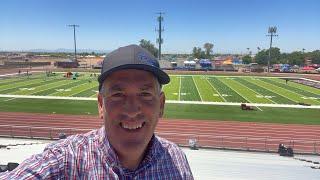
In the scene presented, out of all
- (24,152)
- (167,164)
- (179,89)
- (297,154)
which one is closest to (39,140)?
(24,152)

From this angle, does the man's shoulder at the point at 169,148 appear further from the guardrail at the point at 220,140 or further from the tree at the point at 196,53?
the tree at the point at 196,53

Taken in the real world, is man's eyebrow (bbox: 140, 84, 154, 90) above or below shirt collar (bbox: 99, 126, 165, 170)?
above

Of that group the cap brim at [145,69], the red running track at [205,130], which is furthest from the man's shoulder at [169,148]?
the red running track at [205,130]

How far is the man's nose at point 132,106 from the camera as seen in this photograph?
2.01 m

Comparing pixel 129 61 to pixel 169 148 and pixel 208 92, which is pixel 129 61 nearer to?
pixel 169 148

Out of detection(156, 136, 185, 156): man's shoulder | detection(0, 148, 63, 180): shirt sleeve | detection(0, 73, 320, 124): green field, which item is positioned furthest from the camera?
detection(0, 73, 320, 124): green field

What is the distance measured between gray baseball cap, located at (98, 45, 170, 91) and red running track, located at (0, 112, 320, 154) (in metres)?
19.6

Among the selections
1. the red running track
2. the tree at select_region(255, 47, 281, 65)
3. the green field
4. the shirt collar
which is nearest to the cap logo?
the shirt collar

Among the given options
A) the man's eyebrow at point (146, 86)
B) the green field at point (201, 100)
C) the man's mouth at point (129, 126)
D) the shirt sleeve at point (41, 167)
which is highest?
the man's eyebrow at point (146, 86)

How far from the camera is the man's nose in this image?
2014 mm

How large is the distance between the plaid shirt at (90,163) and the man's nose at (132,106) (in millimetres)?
206

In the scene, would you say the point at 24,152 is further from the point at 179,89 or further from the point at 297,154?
the point at 179,89

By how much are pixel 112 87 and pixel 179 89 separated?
154 ft

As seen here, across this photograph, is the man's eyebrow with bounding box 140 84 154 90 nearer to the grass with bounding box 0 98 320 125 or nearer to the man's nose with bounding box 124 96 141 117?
the man's nose with bounding box 124 96 141 117
